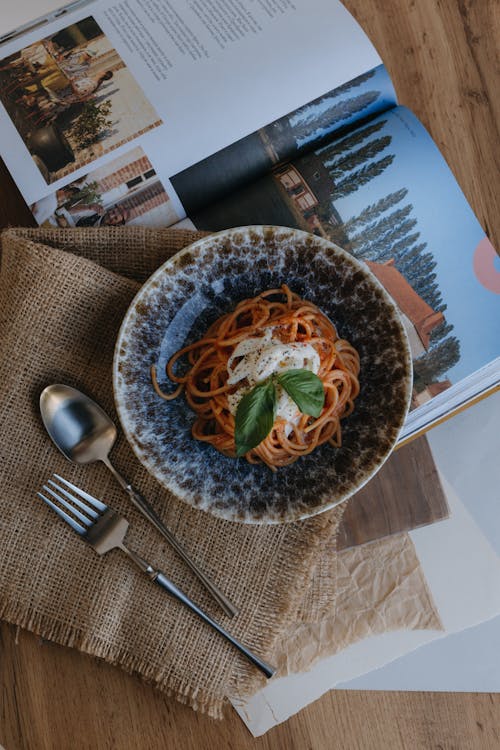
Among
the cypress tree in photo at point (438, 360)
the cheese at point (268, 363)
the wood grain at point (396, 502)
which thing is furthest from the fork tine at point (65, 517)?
the cypress tree in photo at point (438, 360)

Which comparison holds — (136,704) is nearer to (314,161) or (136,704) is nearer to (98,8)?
(314,161)

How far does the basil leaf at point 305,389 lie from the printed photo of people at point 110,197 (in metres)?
0.39

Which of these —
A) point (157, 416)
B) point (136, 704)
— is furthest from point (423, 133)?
point (136, 704)

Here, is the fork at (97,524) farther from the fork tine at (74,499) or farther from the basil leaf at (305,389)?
the basil leaf at (305,389)

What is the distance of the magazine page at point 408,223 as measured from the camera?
1095mm

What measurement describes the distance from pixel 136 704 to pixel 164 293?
666 mm

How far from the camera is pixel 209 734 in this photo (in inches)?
43.7

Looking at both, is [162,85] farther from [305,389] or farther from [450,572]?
[450,572]

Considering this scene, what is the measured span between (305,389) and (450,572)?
513 millimetres

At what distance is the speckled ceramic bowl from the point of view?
95 cm

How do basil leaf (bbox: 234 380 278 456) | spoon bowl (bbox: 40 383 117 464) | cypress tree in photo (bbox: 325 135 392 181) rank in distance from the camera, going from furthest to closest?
cypress tree in photo (bbox: 325 135 392 181), spoon bowl (bbox: 40 383 117 464), basil leaf (bbox: 234 380 278 456)

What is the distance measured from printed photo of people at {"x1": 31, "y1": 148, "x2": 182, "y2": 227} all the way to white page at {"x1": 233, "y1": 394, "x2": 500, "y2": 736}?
2.04ft

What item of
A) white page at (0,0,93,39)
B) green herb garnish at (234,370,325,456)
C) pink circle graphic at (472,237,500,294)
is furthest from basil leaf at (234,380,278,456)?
white page at (0,0,93,39)

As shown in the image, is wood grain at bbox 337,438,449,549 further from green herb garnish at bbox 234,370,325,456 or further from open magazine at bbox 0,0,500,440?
green herb garnish at bbox 234,370,325,456
